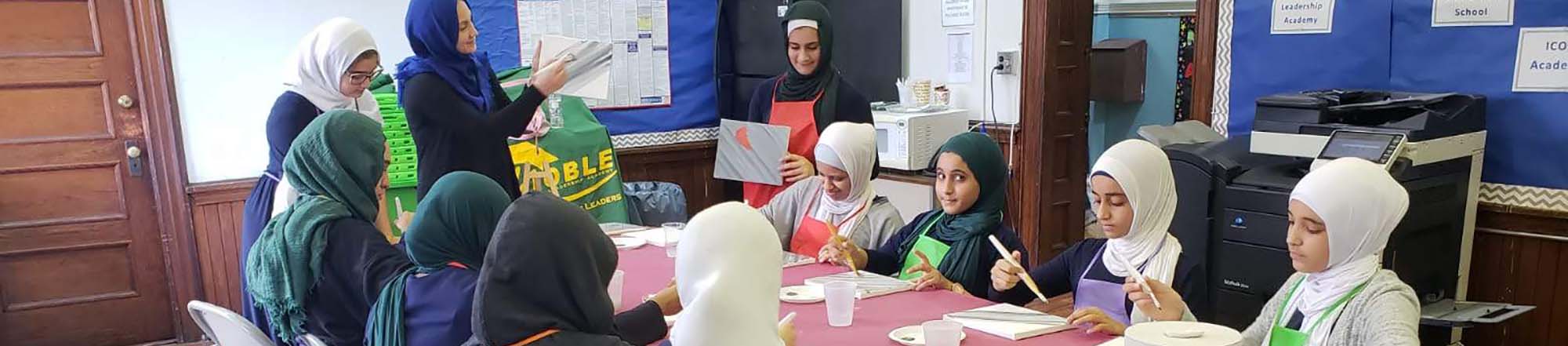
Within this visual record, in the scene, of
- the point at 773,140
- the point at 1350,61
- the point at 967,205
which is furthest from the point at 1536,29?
the point at 773,140

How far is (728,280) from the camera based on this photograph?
1379 millimetres

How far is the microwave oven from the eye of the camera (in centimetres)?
444

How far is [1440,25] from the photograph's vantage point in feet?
10.2

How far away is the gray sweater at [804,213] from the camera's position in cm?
275

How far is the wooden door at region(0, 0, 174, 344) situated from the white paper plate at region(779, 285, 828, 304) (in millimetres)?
2931

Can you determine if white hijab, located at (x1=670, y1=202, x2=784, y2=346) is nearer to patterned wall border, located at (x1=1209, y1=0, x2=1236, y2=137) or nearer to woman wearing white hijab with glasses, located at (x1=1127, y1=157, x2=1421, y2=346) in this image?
woman wearing white hijab with glasses, located at (x1=1127, y1=157, x2=1421, y2=346)

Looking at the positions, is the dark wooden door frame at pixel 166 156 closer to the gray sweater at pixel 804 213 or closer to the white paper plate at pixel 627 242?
the white paper plate at pixel 627 242

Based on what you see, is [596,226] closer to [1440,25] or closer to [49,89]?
[1440,25]

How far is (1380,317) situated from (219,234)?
393 cm

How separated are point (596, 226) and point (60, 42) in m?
3.21

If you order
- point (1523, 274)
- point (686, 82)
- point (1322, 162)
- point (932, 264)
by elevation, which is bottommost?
point (1523, 274)

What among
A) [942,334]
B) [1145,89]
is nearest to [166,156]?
[942,334]

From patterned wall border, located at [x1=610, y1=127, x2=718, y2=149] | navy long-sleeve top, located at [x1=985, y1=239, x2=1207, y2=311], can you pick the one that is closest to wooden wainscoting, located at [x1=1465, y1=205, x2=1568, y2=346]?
navy long-sleeve top, located at [x1=985, y1=239, x2=1207, y2=311]

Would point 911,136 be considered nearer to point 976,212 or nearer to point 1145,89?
point 976,212
